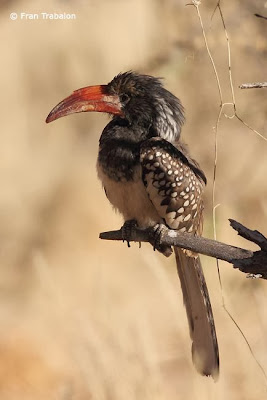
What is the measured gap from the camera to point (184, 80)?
6781 millimetres

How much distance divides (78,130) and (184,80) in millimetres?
927

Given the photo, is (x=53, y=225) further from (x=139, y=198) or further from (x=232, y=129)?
(x=139, y=198)

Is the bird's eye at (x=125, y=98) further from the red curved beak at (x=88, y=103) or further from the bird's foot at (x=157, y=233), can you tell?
the bird's foot at (x=157, y=233)

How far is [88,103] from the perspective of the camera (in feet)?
11.3

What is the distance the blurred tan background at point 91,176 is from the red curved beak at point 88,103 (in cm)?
236

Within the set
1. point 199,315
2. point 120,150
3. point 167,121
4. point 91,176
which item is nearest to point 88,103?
point 120,150

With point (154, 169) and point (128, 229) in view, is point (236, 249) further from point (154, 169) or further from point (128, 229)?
point (128, 229)

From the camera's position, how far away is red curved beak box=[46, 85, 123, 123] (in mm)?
3385

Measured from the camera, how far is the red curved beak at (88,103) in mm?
3385

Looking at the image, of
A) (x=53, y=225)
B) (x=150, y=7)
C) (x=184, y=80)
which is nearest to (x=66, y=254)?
(x=53, y=225)

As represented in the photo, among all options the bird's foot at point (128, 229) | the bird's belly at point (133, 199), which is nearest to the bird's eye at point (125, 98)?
the bird's belly at point (133, 199)

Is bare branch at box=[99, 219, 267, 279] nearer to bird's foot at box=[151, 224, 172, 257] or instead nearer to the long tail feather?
bird's foot at box=[151, 224, 172, 257]

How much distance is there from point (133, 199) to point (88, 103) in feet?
1.31

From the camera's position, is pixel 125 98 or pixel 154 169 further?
pixel 125 98
